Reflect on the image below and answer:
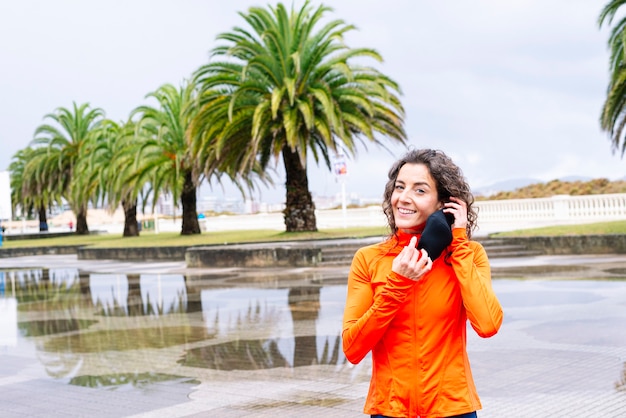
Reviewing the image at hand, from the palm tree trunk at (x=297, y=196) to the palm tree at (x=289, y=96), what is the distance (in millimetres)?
37

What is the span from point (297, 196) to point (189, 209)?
34.3ft

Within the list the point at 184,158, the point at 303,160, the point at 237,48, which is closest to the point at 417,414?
the point at 303,160

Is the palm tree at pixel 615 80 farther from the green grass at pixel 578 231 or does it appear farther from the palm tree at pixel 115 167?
the palm tree at pixel 115 167

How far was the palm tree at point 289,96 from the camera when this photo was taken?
95.7ft

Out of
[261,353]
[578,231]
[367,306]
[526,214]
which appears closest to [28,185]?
[526,214]

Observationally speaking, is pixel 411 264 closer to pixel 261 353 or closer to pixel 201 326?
pixel 261 353

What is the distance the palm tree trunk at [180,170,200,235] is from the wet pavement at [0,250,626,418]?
880 inches

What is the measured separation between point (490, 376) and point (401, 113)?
80.3ft

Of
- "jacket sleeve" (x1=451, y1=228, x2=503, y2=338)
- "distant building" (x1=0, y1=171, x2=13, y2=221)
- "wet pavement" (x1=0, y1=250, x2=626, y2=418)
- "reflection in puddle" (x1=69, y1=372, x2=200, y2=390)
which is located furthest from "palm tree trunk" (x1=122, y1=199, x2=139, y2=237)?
"jacket sleeve" (x1=451, y1=228, x2=503, y2=338)

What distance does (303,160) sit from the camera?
2817 centimetres

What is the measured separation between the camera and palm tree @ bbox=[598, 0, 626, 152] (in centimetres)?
2459

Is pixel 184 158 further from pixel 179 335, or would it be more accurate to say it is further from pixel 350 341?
pixel 350 341

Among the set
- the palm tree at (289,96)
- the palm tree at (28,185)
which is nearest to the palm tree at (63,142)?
the palm tree at (28,185)

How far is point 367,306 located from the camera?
2.99 m
